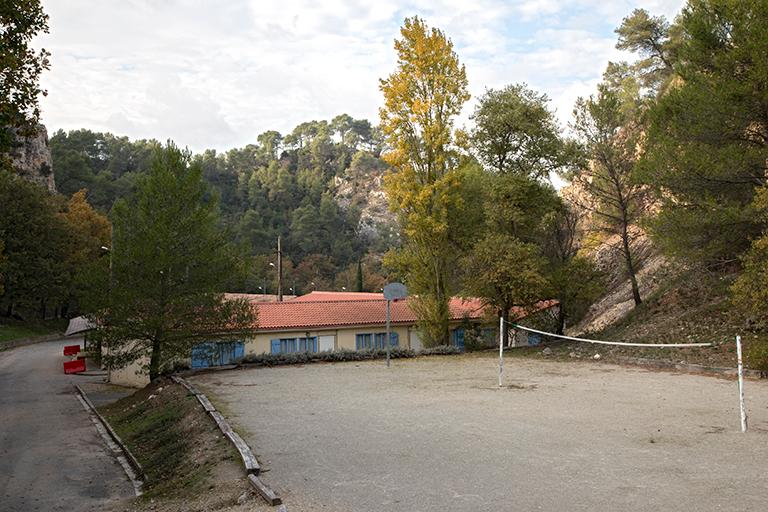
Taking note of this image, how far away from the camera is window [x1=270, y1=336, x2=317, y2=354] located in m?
28.2

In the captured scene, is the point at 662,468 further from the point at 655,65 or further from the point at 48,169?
the point at 48,169

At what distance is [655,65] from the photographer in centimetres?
4731

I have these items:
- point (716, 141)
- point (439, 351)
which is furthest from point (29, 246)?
point (716, 141)

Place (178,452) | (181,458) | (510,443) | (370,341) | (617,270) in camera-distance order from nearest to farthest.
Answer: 1. (510,443)
2. (181,458)
3. (178,452)
4. (370,341)
5. (617,270)

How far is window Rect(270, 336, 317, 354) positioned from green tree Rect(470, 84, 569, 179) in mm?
13052

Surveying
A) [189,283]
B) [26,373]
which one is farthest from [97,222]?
[189,283]

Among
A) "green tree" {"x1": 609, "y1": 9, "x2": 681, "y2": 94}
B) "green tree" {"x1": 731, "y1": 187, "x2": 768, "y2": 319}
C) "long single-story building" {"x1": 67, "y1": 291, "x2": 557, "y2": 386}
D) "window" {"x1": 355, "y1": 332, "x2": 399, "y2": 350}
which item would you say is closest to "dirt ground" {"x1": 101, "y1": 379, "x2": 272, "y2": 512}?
"long single-story building" {"x1": 67, "y1": 291, "x2": 557, "y2": 386}

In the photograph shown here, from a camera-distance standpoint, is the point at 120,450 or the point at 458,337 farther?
the point at 458,337

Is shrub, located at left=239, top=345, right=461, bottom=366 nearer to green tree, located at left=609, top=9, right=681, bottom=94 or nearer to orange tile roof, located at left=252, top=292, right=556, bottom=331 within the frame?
orange tile roof, located at left=252, top=292, right=556, bottom=331

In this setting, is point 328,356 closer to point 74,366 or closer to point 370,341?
point 370,341

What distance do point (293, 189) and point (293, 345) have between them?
9455 centimetres

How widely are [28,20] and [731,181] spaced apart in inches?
763

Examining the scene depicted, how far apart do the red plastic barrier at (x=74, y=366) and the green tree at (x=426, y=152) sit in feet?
62.2

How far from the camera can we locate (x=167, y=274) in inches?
841
